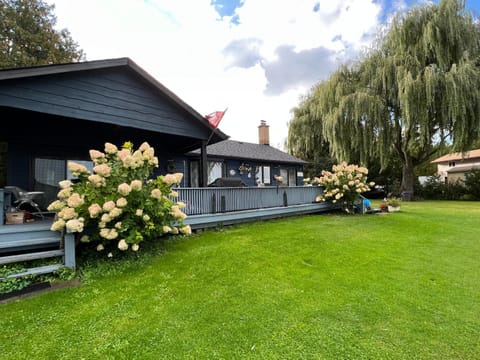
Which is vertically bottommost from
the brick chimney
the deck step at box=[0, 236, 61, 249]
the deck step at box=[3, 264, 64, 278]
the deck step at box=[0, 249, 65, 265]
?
the deck step at box=[3, 264, 64, 278]

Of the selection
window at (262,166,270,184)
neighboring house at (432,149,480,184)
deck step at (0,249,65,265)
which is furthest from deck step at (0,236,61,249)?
neighboring house at (432,149,480,184)

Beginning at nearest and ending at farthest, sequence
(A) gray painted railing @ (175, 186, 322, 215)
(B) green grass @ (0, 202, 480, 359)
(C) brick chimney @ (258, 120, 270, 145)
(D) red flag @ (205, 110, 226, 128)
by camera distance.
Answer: (B) green grass @ (0, 202, 480, 359), (A) gray painted railing @ (175, 186, 322, 215), (D) red flag @ (205, 110, 226, 128), (C) brick chimney @ (258, 120, 270, 145)

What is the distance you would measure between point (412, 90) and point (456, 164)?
83.0 ft

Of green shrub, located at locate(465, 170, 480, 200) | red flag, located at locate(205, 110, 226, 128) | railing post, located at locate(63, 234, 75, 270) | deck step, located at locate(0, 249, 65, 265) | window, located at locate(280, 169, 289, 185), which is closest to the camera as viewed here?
deck step, located at locate(0, 249, 65, 265)

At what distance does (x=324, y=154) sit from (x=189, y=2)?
16.2 metres

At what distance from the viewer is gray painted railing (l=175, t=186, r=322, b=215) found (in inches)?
237

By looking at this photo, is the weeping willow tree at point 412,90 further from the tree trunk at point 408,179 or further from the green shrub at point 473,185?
the green shrub at point 473,185

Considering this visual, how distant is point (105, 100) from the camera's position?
528cm

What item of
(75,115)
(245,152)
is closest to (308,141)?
(245,152)

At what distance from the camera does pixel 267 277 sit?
12.1ft

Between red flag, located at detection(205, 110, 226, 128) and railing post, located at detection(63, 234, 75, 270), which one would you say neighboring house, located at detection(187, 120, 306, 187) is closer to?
red flag, located at detection(205, 110, 226, 128)

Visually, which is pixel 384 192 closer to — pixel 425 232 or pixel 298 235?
pixel 425 232

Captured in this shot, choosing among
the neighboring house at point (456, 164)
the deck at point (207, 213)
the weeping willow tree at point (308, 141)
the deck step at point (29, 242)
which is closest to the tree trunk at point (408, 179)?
the weeping willow tree at point (308, 141)

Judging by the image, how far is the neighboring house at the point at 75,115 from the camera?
447 cm
